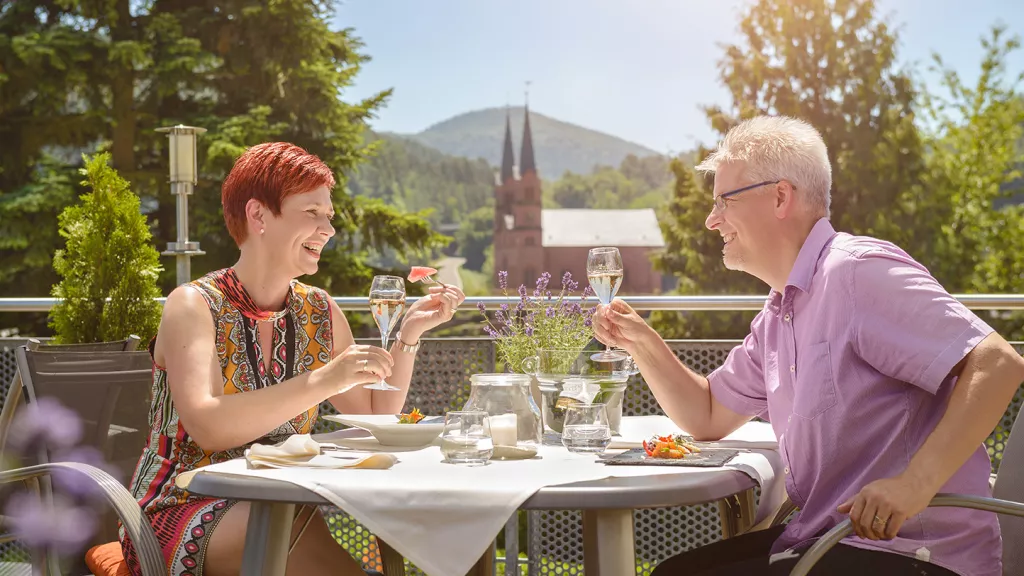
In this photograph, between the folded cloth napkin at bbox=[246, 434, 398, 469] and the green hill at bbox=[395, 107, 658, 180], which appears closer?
the folded cloth napkin at bbox=[246, 434, 398, 469]

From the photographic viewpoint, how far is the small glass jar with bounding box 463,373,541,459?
180cm

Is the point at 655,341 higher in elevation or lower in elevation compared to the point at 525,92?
lower

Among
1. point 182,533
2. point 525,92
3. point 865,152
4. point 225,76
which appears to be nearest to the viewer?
point 182,533

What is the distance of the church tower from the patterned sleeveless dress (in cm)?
10245

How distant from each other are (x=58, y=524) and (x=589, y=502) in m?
1.43

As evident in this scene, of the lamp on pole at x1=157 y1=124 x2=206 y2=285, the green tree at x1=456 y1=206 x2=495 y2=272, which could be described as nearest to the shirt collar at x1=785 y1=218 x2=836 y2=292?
the lamp on pole at x1=157 y1=124 x2=206 y2=285

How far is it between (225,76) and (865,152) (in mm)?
19631

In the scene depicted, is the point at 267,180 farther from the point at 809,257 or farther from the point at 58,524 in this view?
the point at 809,257

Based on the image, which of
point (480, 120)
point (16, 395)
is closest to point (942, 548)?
point (16, 395)

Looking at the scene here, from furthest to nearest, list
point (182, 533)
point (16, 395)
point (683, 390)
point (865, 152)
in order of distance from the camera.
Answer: point (865, 152) < point (16, 395) < point (683, 390) < point (182, 533)

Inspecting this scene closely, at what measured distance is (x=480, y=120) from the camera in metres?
164

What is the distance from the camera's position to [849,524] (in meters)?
1.54

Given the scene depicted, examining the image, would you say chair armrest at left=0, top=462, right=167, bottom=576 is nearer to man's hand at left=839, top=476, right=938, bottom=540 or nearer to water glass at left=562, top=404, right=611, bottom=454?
water glass at left=562, top=404, right=611, bottom=454

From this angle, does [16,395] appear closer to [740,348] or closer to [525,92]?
[740,348]
